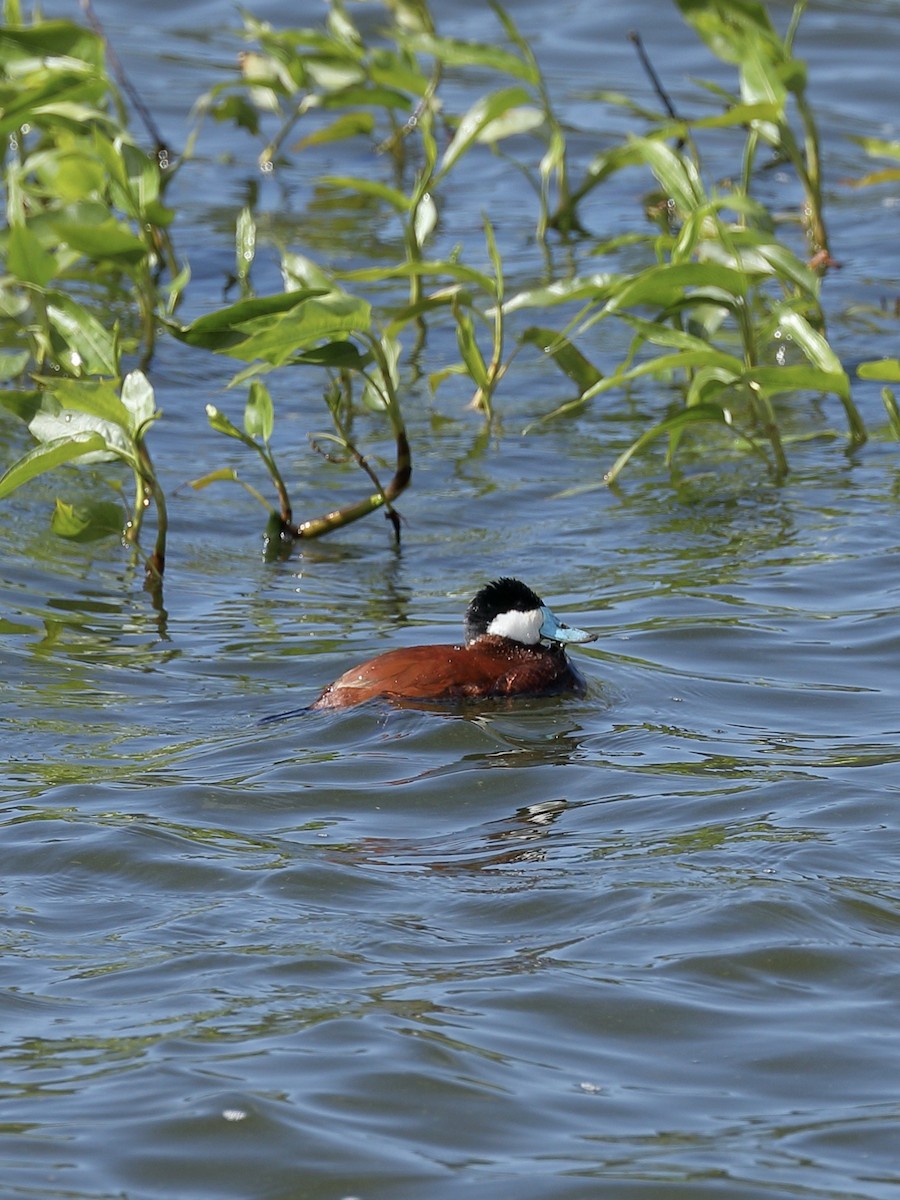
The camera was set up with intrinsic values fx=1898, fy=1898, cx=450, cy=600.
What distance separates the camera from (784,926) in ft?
14.5

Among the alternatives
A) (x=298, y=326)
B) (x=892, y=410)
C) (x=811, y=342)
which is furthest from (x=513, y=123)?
(x=298, y=326)

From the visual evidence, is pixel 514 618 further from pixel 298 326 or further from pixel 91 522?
pixel 91 522

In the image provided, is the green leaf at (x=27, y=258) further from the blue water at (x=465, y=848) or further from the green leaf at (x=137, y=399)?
the blue water at (x=465, y=848)

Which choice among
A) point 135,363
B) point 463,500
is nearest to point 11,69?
point 135,363

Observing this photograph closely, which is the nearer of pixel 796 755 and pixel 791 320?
pixel 796 755

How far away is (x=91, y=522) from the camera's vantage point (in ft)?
23.9

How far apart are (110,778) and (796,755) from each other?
202 centimetres

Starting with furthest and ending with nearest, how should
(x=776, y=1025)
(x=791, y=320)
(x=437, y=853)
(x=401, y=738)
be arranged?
(x=791, y=320), (x=401, y=738), (x=437, y=853), (x=776, y=1025)

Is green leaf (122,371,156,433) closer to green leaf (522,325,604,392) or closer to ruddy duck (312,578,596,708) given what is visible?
ruddy duck (312,578,596,708)

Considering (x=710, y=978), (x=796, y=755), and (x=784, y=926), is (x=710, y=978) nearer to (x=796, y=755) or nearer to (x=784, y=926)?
(x=784, y=926)

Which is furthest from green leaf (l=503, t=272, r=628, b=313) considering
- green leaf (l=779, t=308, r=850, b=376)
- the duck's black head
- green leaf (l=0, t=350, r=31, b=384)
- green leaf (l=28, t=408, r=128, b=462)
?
green leaf (l=0, t=350, r=31, b=384)

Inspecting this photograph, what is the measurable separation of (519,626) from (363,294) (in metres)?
5.36

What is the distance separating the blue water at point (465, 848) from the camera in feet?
11.8

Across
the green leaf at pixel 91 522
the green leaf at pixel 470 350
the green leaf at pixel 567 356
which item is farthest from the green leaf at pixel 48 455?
the green leaf at pixel 567 356
